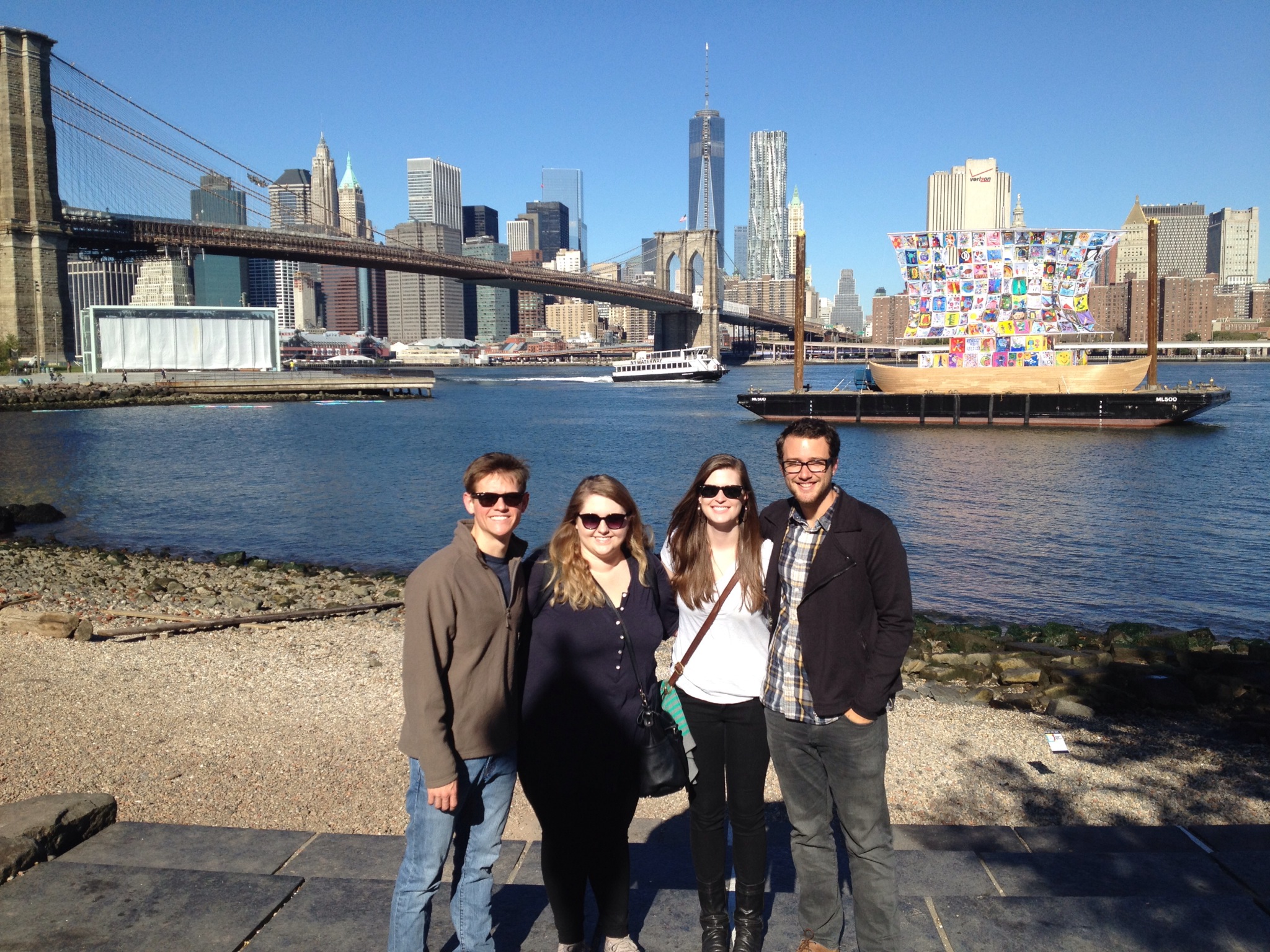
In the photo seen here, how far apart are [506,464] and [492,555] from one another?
240 millimetres

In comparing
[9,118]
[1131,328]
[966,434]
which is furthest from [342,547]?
[1131,328]

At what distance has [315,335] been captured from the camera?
167500 millimetres

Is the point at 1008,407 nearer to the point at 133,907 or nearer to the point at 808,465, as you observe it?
the point at 808,465

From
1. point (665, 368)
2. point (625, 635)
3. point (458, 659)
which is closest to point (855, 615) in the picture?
point (625, 635)

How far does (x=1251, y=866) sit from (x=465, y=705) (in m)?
2.44

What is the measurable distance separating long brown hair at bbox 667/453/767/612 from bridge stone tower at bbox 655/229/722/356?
3129 inches

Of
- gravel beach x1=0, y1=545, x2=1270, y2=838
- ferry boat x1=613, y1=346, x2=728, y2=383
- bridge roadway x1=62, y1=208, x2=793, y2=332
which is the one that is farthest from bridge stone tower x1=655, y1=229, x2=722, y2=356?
gravel beach x1=0, y1=545, x2=1270, y2=838

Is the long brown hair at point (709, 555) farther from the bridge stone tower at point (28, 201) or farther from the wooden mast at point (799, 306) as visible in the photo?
the bridge stone tower at point (28, 201)

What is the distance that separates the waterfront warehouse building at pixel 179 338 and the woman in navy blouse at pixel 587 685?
55285 mm

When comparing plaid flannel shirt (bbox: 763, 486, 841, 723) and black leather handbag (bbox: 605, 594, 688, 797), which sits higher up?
plaid flannel shirt (bbox: 763, 486, 841, 723)

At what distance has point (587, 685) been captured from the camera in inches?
104

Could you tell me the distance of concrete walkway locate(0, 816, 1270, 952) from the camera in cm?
273

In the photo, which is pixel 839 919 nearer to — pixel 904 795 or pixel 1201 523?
pixel 904 795

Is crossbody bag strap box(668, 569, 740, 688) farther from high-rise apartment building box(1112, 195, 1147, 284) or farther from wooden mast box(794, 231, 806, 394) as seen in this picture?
high-rise apartment building box(1112, 195, 1147, 284)
